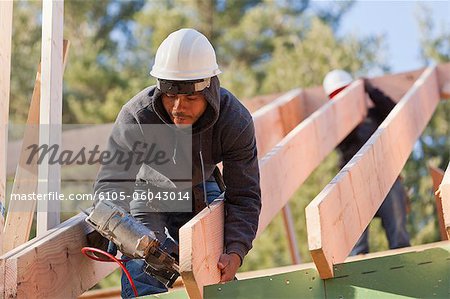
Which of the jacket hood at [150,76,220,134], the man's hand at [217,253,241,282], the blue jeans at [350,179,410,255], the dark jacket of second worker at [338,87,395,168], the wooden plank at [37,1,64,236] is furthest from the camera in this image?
the dark jacket of second worker at [338,87,395,168]

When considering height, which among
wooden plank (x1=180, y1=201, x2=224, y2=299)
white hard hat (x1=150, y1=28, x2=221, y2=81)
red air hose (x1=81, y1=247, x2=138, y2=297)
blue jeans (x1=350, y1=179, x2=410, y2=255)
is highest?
white hard hat (x1=150, y1=28, x2=221, y2=81)

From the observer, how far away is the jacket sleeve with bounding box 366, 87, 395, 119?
20.8 feet

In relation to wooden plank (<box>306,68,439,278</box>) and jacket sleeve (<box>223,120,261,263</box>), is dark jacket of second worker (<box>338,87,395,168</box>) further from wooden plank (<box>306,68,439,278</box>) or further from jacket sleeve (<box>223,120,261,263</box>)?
jacket sleeve (<box>223,120,261,263</box>)

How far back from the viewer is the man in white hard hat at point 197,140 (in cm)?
321

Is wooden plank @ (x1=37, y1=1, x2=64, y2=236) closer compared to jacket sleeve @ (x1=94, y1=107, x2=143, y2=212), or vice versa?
jacket sleeve @ (x1=94, y1=107, x2=143, y2=212)

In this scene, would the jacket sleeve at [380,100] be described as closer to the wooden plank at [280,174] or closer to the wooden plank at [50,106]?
the wooden plank at [280,174]

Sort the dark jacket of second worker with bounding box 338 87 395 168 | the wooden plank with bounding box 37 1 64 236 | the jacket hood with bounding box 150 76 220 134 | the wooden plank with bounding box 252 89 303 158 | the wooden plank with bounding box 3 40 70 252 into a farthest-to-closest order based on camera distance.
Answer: the dark jacket of second worker with bounding box 338 87 395 168 → the wooden plank with bounding box 252 89 303 158 → the wooden plank with bounding box 3 40 70 252 → the wooden plank with bounding box 37 1 64 236 → the jacket hood with bounding box 150 76 220 134

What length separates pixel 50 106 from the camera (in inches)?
140

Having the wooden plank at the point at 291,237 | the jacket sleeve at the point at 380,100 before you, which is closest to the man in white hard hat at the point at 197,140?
the jacket sleeve at the point at 380,100

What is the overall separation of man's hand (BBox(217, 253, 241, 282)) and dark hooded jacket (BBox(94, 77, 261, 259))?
2.8 inches

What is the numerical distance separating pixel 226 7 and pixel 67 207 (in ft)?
28.0

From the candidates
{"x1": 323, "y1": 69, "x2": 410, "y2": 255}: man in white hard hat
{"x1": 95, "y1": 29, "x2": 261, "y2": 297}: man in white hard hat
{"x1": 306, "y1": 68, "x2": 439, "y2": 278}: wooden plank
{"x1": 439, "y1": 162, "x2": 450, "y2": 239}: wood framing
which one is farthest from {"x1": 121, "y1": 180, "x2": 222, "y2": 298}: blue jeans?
{"x1": 323, "y1": 69, "x2": 410, "y2": 255}: man in white hard hat

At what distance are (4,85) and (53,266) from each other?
0.76 meters

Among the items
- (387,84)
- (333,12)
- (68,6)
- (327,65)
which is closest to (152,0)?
(68,6)
